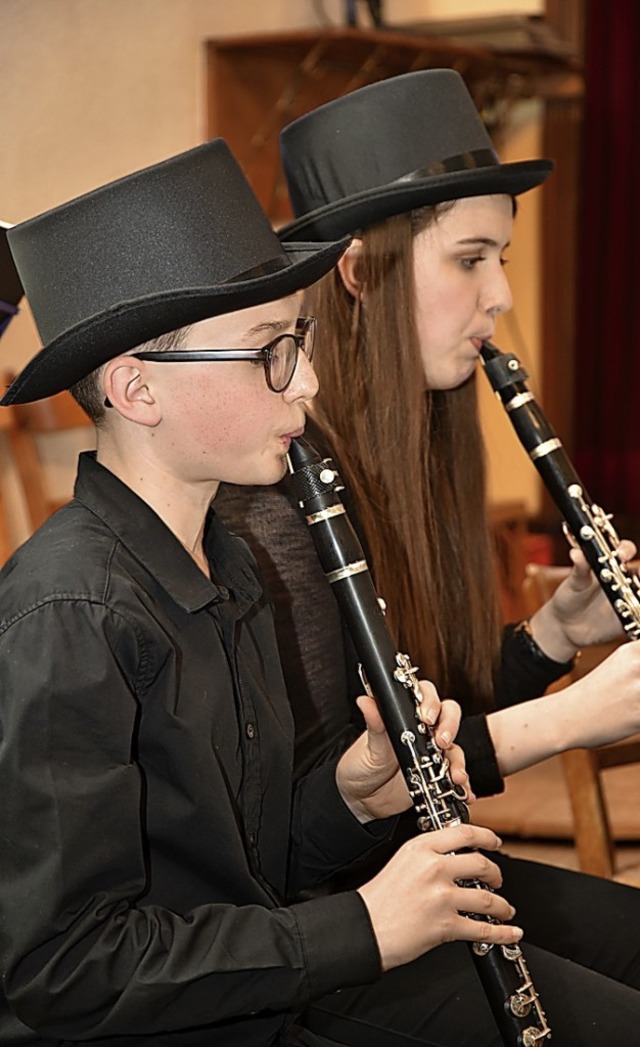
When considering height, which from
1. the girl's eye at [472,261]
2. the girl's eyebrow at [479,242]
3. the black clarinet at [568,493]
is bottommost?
the black clarinet at [568,493]

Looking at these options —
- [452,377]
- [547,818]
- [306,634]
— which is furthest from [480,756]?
[547,818]

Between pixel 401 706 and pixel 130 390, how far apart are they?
370mm

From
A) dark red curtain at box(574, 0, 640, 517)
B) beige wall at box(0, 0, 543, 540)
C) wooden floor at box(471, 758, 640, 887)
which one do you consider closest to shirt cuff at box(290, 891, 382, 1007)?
wooden floor at box(471, 758, 640, 887)

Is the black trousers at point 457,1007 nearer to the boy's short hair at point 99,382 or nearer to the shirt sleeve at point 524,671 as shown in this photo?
the shirt sleeve at point 524,671

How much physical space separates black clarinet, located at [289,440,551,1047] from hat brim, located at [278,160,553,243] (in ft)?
1.51

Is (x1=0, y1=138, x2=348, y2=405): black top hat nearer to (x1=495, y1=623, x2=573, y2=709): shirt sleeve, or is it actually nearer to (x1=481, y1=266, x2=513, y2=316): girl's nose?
(x1=481, y1=266, x2=513, y2=316): girl's nose

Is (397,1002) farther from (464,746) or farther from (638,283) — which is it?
(638,283)

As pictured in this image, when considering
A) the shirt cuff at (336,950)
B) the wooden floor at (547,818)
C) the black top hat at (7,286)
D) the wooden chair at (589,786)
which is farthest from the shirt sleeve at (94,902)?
the wooden floor at (547,818)

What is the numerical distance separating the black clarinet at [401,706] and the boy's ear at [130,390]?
0.54 feet

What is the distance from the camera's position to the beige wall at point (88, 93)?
301 cm

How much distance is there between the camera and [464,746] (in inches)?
64.1

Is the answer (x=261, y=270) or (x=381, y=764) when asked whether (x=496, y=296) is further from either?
(x=381, y=764)

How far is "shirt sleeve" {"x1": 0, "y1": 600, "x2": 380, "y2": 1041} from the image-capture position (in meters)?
1.08

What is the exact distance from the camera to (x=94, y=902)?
1103 mm
